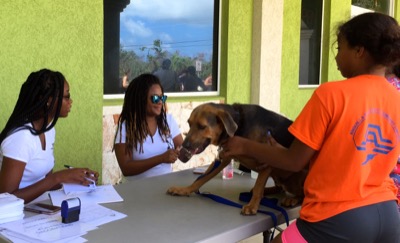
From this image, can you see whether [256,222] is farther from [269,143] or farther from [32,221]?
[32,221]

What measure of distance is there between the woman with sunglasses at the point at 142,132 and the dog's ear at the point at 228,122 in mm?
1134

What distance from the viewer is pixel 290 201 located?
250cm

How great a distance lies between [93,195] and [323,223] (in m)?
1.28

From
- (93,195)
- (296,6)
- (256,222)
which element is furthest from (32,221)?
(296,6)

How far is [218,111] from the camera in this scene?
245 cm

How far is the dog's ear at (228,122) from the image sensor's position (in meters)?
2.38

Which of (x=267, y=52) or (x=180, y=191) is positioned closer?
(x=180, y=191)

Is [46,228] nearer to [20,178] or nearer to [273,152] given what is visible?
[20,178]

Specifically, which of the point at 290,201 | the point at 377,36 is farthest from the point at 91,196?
the point at 377,36

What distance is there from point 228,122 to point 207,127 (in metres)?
0.13

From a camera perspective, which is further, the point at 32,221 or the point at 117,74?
the point at 117,74

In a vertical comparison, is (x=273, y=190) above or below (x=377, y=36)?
below

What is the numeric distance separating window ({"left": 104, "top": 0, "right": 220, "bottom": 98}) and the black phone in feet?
10.2

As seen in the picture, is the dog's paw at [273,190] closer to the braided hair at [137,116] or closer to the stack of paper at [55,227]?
the stack of paper at [55,227]
